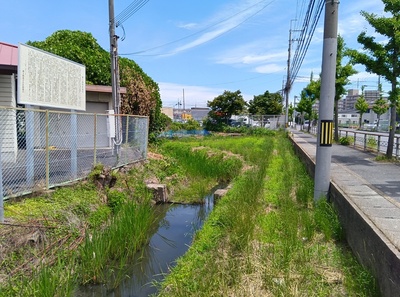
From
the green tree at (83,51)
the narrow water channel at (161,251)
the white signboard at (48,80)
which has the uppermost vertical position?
the green tree at (83,51)

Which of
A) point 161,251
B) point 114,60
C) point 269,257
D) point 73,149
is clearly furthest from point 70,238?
point 114,60

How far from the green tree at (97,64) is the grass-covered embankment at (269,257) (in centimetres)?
1077

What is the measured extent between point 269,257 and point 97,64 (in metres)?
14.4

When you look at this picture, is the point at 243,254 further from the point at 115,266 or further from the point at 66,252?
the point at 66,252

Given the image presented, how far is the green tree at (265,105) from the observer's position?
43.3 meters

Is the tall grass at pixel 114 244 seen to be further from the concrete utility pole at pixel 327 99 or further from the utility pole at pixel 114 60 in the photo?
the utility pole at pixel 114 60

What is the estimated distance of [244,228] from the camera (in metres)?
5.03

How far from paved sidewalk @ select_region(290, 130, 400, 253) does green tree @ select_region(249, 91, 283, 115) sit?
33137 mm

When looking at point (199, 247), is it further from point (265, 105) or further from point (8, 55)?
point (265, 105)

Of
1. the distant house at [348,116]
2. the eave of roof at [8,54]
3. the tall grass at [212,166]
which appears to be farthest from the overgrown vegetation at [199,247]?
the distant house at [348,116]

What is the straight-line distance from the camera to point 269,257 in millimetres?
4219

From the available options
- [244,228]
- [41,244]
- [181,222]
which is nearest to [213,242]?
[244,228]

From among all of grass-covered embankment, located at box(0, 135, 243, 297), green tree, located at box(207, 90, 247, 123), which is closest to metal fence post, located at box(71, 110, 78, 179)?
grass-covered embankment, located at box(0, 135, 243, 297)

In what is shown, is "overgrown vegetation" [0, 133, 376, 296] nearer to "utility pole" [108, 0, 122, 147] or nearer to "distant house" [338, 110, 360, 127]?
"utility pole" [108, 0, 122, 147]
